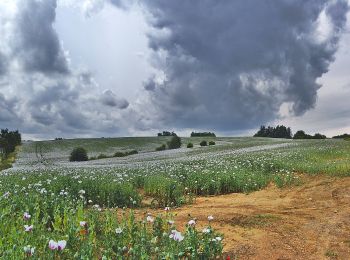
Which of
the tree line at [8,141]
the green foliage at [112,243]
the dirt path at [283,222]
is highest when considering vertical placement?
the tree line at [8,141]

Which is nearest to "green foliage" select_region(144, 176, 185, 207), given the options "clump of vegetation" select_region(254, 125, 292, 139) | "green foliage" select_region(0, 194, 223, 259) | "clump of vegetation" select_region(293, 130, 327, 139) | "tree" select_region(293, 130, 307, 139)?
"green foliage" select_region(0, 194, 223, 259)

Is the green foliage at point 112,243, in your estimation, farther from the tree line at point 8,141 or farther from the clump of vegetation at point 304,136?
the clump of vegetation at point 304,136

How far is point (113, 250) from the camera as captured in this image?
802 centimetres

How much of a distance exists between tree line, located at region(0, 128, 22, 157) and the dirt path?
2725 inches

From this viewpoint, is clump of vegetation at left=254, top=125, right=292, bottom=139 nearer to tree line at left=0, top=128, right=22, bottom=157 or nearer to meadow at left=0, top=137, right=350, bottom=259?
tree line at left=0, top=128, right=22, bottom=157

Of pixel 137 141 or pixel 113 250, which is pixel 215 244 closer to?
pixel 113 250

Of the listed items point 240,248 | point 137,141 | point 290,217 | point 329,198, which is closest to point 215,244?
point 240,248

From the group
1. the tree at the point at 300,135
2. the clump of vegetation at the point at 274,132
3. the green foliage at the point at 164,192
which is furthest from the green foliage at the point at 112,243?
the clump of vegetation at the point at 274,132

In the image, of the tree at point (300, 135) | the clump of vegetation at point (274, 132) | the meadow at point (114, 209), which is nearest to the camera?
the meadow at point (114, 209)

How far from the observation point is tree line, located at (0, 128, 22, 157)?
81.8 m

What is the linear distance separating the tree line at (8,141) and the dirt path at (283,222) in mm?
69219

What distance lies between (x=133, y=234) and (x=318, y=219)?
6035 millimetres

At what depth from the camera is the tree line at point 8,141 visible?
8181 centimetres

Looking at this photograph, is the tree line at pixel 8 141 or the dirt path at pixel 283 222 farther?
the tree line at pixel 8 141
